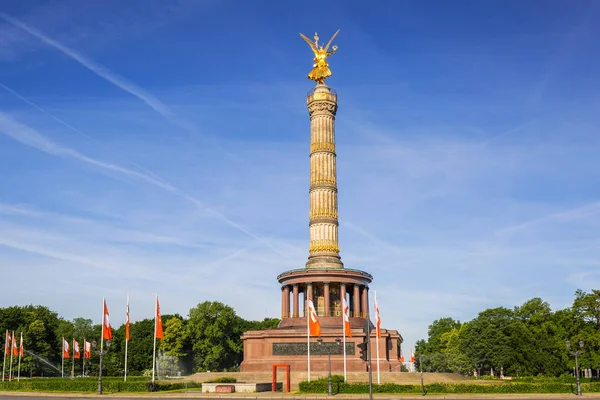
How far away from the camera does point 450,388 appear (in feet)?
135

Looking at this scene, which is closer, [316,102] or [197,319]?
[316,102]

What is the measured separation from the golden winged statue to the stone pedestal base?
28658 millimetres

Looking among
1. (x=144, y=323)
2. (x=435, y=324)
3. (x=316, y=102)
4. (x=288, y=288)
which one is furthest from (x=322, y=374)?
(x=435, y=324)

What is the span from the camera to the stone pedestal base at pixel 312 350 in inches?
2103

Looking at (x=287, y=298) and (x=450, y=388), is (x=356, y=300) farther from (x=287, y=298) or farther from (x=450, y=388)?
(x=450, y=388)

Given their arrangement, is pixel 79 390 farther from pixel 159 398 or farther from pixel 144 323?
pixel 144 323

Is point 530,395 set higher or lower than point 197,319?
lower

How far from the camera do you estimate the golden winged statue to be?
231 feet

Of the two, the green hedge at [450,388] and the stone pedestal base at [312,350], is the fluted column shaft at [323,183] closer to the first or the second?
the stone pedestal base at [312,350]

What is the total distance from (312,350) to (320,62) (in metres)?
34.2

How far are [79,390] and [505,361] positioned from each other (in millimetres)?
52436

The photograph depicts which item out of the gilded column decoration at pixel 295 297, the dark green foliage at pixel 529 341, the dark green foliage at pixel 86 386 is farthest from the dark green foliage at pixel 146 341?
the dark green foliage at pixel 86 386

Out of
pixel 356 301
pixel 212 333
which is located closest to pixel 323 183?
pixel 356 301

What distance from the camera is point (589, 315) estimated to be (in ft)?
213
